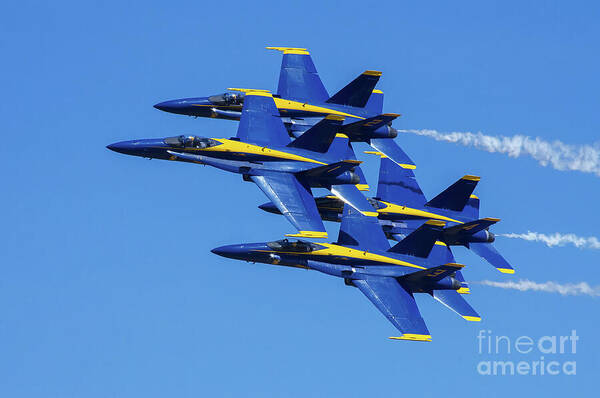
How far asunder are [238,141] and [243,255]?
7.34m

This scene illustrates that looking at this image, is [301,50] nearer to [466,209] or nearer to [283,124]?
[283,124]

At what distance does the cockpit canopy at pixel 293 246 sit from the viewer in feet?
288

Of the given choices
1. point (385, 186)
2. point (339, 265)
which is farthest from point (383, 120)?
point (339, 265)

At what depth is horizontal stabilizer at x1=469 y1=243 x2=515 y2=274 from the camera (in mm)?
93562

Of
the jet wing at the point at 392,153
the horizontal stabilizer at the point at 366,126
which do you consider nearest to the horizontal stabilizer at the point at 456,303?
the jet wing at the point at 392,153

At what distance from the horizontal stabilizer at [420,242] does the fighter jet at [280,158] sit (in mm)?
3175

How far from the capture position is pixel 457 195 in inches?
3775

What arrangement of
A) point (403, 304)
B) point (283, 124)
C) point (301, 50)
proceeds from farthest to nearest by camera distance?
1. point (301, 50)
2. point (283, 124)
3. point (403, 304)

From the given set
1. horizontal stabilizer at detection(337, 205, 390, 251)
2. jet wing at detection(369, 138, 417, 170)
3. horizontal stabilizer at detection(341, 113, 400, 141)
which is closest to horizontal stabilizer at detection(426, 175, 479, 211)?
jet wing at detection(369, 138, 417, 170)

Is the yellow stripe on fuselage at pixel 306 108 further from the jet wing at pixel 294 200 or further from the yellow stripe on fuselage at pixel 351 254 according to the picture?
the yellow stripe on fuselage at pixel 351 254

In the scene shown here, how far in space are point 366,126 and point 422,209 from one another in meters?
6.03

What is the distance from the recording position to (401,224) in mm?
95812

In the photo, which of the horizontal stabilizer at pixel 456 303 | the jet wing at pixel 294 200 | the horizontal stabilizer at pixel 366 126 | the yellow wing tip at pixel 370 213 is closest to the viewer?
the jet wing at pixel 294 200

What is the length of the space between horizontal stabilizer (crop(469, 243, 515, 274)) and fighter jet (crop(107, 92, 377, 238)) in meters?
7.03
